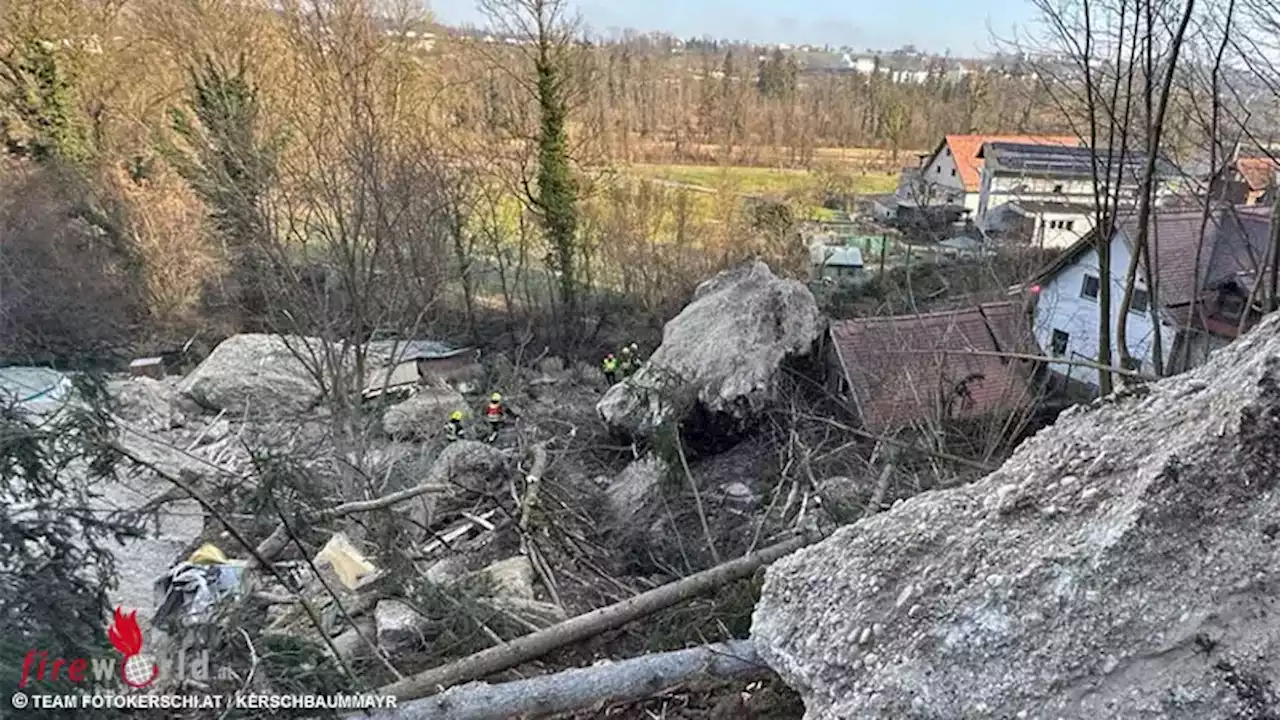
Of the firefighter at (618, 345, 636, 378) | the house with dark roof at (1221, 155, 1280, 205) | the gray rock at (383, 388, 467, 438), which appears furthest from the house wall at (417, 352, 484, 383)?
the house with dark roof at (1221, 155, 1280, 205)

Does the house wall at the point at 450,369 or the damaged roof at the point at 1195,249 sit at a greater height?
the damaged roof at the point at 1195,249

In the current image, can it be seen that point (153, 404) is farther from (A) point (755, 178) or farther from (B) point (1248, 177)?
(A) point (755, 178)

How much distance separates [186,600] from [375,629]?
1079 mm

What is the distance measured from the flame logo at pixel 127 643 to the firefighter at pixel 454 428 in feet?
22.2

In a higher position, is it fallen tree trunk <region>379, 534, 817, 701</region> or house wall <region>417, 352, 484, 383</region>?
fallen tree trunk <region>379, 534, 817, 701</region>

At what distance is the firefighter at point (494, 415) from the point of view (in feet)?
34.1

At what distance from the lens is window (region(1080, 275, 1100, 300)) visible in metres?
12.3

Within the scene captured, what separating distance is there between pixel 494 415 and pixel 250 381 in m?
4.33

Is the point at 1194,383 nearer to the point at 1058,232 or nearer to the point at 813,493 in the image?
the point at 813,493

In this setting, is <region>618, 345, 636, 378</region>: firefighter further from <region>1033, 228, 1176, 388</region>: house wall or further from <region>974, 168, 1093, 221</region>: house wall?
<region>974, 168, 1093, 221</region>: house wall

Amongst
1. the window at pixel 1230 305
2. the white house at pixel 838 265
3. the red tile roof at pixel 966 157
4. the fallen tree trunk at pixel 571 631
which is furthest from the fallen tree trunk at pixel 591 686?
the red tile roof at pixel 966 157

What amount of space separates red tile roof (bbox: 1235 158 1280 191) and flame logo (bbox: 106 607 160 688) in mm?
6406

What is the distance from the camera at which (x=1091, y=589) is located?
5.96ft

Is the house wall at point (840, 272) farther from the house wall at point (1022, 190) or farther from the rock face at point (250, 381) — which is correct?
the rock face at point (250, 381)
